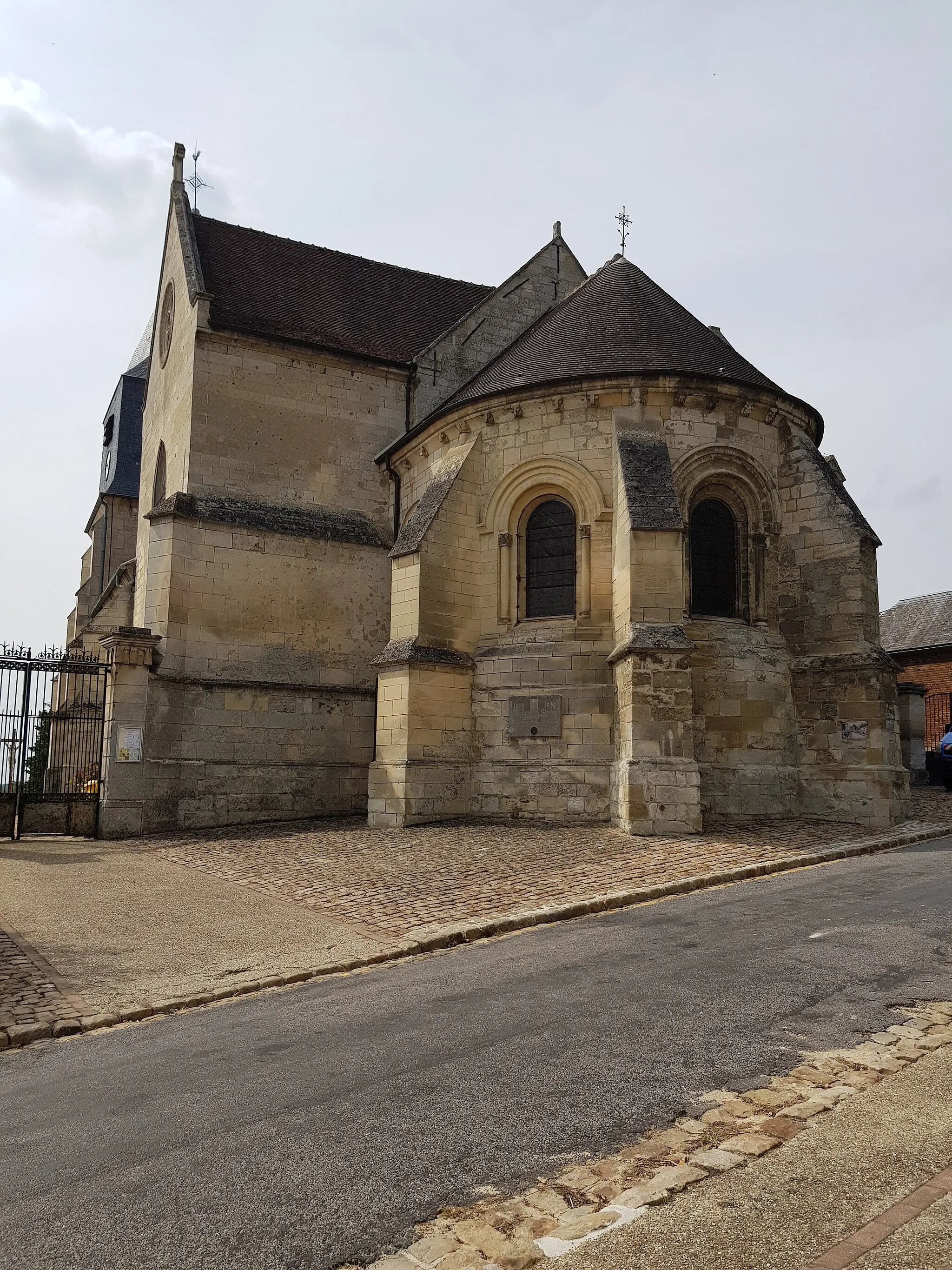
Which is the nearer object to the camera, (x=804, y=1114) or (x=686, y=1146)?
(x=686, y=1146)

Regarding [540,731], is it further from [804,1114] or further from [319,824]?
[804,1114]

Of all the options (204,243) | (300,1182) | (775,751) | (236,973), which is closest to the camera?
(300,1182)

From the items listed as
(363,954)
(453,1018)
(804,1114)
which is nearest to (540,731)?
(363,954)

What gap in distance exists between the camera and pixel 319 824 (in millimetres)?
16094

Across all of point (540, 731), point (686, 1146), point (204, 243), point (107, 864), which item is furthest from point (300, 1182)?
point (204, 243)

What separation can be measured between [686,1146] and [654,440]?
12.4 meters

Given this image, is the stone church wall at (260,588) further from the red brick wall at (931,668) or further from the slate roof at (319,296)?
the red brick wall at (931,668)

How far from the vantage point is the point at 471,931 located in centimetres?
813

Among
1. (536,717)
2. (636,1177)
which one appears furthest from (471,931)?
(536,717)

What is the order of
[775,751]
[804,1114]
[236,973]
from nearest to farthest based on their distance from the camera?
[804,1114]
[236,973]
[775,751]

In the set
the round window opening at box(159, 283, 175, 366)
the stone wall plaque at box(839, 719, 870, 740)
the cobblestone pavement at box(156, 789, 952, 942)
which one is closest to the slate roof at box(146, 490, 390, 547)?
the round window opening at box(159, 283, 175, 366)

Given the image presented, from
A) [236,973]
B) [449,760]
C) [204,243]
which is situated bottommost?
[236,973]

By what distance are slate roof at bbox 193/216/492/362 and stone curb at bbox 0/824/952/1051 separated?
13.4m

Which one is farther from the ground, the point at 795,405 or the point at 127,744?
the point at 795,405
